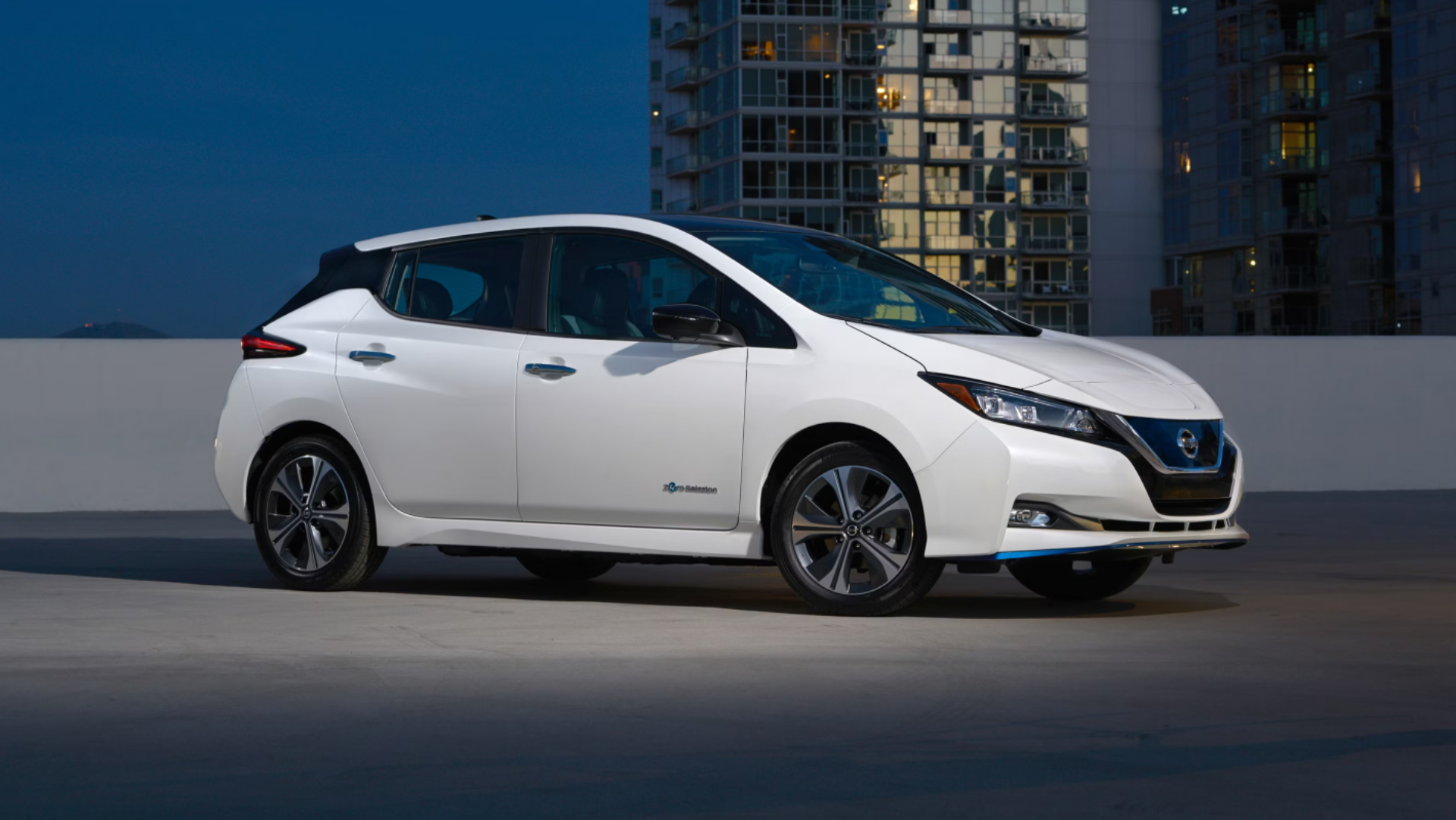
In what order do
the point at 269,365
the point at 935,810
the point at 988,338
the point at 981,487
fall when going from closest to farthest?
the point at 935,810
the point at 981,487
the point at 988,338
the point at 269,365

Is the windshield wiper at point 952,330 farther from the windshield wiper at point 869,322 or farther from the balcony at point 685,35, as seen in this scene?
the balcony at point 685,35

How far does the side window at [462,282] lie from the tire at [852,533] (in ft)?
5.57

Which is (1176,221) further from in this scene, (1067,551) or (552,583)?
(1067,551)

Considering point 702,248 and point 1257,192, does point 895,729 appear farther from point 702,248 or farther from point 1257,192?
point 1257,192

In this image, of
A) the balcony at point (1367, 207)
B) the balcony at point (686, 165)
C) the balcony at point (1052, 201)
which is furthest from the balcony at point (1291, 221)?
the balcony at point (686, 165)

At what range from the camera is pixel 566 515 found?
28.1 ft

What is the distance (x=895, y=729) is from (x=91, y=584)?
5.62 metres

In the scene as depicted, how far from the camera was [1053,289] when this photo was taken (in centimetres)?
11869

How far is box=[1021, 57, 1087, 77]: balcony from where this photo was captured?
116 metres

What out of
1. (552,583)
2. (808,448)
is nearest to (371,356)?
(552,583)

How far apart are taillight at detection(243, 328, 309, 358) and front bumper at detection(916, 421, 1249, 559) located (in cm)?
331

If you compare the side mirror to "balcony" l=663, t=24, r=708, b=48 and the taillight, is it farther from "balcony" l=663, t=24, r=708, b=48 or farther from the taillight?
"balcony" l=663, t=24, r=708, b=48

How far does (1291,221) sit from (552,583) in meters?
90.1

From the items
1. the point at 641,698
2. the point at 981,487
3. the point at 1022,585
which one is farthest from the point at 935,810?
the point at 1022,585
